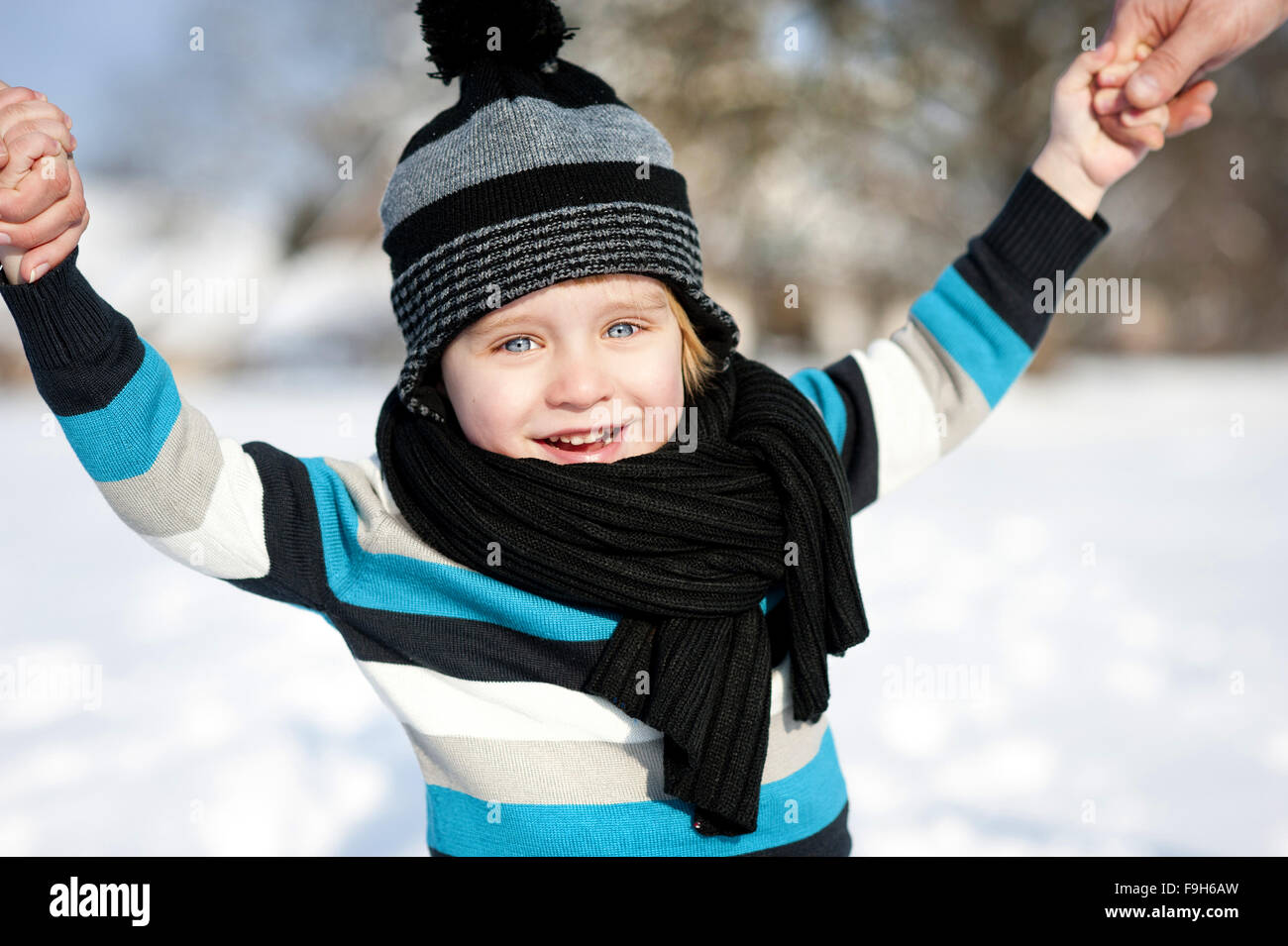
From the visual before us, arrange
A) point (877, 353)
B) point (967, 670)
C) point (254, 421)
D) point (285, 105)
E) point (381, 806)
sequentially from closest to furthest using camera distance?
point (877, 353) < point (381, 806) < point (967, 670) < point (254, 421) < point (285, 105)

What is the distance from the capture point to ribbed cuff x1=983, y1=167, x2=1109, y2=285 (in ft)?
4.64

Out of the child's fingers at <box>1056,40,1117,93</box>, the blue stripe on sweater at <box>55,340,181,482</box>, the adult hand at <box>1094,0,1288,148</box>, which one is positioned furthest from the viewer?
the child's fingers at <box>1056,40,1117,93</box>

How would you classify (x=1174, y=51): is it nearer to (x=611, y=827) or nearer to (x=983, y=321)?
(x=983, y=321)

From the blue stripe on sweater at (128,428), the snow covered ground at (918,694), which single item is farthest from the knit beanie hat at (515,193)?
the snow covered ground at (918,694)

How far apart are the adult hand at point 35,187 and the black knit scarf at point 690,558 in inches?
17.3

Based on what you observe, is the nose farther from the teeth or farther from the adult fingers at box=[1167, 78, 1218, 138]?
the adult fingers at box=[1167, 78, 1218, 138]

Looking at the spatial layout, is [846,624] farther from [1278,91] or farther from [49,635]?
[1278,91]

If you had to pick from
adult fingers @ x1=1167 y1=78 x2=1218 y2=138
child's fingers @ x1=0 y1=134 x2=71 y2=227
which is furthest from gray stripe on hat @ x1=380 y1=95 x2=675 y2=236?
adult fingers @ x1=1167 y1=78 x2=1218 y2=138

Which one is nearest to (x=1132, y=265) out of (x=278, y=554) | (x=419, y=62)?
(x=419, y=62)

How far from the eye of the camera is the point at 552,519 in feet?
3.79

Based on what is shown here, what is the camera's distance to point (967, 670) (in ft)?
8.64

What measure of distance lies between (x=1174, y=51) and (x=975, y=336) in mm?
425

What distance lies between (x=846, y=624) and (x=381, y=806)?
1.28 metres

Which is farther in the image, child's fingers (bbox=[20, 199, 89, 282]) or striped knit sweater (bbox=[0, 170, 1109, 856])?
striped knit sweater (bbox=[0, 170, 1109, 856])
